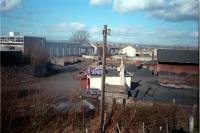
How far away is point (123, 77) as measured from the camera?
24.8 meters

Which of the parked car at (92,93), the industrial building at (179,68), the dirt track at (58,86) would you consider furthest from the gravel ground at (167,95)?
the dirt track at (58,86)

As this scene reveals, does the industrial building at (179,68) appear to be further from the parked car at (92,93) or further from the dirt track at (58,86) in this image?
the parked car at (92,93)

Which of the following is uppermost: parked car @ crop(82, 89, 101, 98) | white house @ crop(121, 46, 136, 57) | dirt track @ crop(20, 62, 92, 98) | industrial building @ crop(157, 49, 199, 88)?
white house @ crop(121, 46, 136, 57)

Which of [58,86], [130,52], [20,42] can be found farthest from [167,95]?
[130,52]

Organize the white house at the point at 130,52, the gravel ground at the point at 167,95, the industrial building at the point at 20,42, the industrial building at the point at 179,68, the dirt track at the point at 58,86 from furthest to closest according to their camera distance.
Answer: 1. the white house at the point at 130,52
2. the industrial building at the point at 20,42
3. the industrial building at the point at 179,68
4. the dirt track at the point at 58,86
5. the gravel ground at the point at 167,95

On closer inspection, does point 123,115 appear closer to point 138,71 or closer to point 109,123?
point 109,123

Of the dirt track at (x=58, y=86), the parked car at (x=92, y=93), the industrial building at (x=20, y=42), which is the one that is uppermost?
the industrial building at (x=20, y=42)

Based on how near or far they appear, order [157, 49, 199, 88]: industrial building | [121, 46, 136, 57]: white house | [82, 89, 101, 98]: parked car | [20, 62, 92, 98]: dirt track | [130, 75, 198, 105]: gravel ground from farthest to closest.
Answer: [121, 46, 136, 57]: white house → [157, 49, 199, 88]: industrial building → [20, 62, 92, 98]: dirt track → [82, 89, 101, 98]: parked car → [130, 75, 198, 105]: gravel ground

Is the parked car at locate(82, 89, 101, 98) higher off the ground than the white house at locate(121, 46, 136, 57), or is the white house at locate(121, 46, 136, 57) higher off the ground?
the white house at locate(121, 46, 136, 57)

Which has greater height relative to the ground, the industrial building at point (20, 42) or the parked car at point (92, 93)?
the industrial building at point (20, 42)

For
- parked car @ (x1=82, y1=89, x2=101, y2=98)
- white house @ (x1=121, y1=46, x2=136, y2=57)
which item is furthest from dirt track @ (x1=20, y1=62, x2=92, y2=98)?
white house @ (x1=121, y1=46, x2=136, y2=57)

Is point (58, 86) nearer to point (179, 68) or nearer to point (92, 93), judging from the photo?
point (92, 93)

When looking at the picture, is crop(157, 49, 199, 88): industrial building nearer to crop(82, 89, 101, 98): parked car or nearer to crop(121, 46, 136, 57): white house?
crop(82, 89, 101, 98): parked car

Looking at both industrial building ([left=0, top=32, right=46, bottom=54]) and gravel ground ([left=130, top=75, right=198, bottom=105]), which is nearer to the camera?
gravel ground ([left=130, top=75, right=198, bottom=105])
